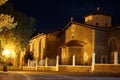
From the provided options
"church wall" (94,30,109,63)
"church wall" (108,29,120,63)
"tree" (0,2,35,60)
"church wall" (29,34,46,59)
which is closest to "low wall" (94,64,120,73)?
"tree" (0,2,35,60)

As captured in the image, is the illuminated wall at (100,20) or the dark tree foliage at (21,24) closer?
the dark tree foliage at (21,24)

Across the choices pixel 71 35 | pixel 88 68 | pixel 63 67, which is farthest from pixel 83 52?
pixel 88 68

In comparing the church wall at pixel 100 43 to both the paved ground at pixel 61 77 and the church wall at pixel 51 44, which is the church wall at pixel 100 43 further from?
the paved ground at pixel 61 77

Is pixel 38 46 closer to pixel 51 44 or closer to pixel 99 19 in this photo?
pixel 51 44

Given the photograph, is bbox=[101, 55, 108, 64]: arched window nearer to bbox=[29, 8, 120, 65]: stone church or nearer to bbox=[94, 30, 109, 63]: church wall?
bbox=[29, 8, 120, 65]: stone church

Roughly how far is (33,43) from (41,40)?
6749 millimetres

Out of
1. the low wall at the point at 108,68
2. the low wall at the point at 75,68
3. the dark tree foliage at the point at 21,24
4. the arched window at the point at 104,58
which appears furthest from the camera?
the arched window at the point at 104,58

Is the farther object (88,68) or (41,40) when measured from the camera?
(41,40)

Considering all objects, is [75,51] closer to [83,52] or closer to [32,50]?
[83,52]

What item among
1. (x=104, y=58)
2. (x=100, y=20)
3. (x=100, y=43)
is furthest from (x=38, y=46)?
(x=104, y=58)

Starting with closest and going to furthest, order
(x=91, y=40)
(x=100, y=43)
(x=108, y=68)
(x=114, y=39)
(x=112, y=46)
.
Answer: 1. (x=108, y=68)
2. (x=114, y=39)
3. (x=112, y=46)
4. (x=100, y=43)
5. (x=91, y=40)

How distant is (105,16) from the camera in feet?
212

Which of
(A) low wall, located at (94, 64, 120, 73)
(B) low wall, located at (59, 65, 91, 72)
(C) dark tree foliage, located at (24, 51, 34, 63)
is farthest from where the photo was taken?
(C) dark tree foliage, located at (24, 51, 34, 63)

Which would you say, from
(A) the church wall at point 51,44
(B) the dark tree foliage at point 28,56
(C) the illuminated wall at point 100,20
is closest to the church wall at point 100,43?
(C) the illuminated wall at point 100,20
